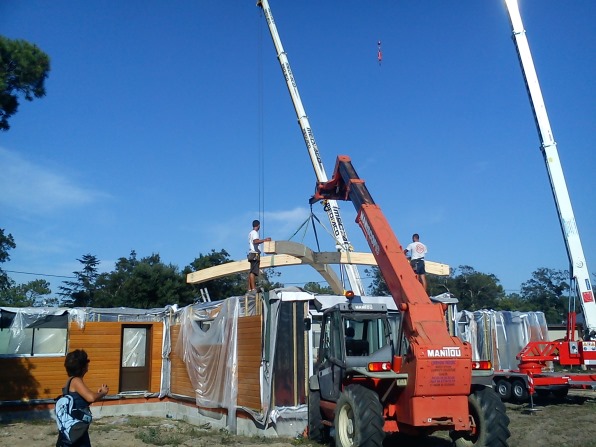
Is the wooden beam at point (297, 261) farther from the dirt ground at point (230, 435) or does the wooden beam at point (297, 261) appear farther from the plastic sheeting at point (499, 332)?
the dirt ground at point (230, 435)

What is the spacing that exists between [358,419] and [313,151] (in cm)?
1245

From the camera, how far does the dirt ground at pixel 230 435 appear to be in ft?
32.1

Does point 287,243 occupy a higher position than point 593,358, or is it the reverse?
point 287,243

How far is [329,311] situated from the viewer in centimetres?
905

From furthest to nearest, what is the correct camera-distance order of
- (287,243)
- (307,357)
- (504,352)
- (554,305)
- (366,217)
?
(554,305)
(504,352)
(287,243)
(307,357)
(366,217)

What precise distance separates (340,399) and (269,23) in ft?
53.0

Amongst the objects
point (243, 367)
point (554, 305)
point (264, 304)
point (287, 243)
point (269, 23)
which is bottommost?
point (243, 367)

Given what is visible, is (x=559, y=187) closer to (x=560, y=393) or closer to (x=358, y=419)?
(x=560, y=393)

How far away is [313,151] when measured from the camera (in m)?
18.7

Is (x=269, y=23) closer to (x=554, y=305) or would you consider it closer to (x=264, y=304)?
(x=264, y=304)

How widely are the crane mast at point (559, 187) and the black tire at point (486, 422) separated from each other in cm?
690

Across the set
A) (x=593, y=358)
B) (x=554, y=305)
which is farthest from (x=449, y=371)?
(x=554, y=305)

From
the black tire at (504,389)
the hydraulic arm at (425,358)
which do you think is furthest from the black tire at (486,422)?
the black tire at (504,389)

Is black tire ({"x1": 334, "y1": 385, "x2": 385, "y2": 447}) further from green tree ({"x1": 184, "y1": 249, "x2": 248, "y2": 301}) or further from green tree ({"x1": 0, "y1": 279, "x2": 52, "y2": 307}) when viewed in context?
green tree ({"x1": 0, "y1": 279, "x2": 52, "y2": 307})
